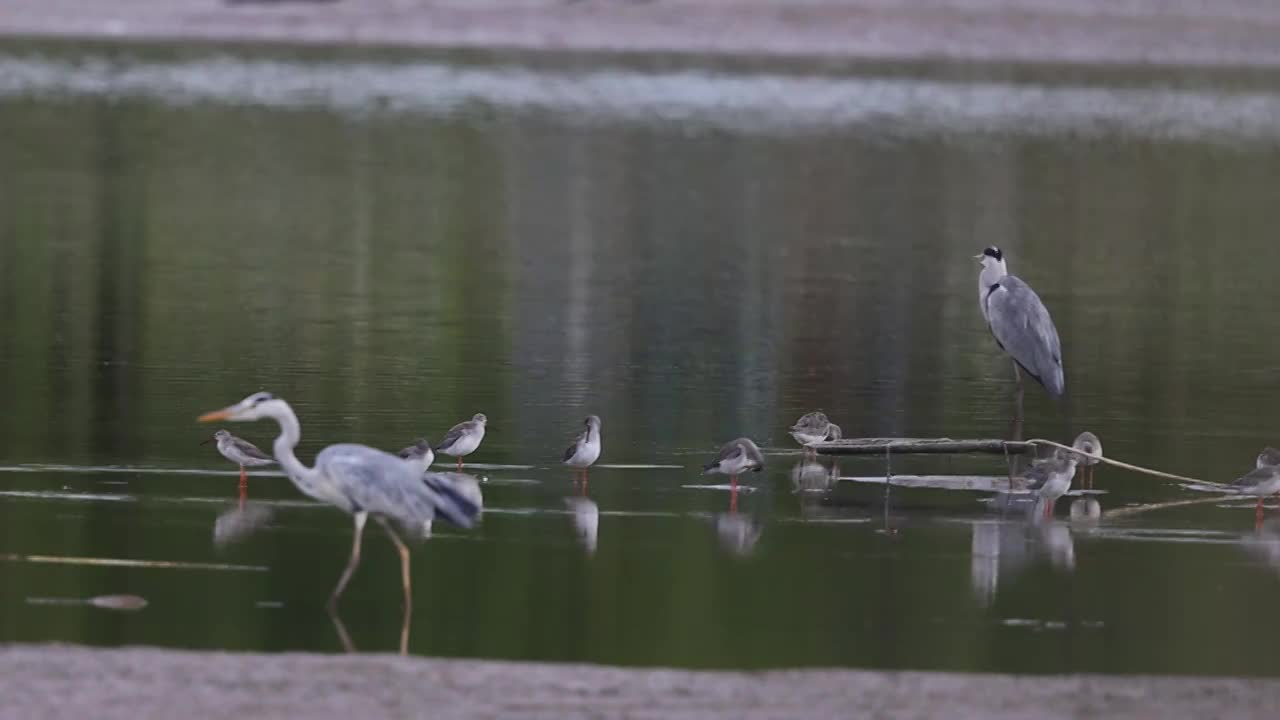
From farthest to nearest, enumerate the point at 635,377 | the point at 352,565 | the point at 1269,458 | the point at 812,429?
the point at 635,377 → the point at 812,429 → the point at 1269,458 → the point at 352,565

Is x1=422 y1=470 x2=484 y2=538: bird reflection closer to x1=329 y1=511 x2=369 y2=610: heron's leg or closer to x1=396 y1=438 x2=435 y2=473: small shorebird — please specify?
x1=396 y1=438 x2=435 y2=473: small shorebird

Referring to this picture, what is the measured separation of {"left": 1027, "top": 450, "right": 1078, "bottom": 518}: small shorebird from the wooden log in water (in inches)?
15.3

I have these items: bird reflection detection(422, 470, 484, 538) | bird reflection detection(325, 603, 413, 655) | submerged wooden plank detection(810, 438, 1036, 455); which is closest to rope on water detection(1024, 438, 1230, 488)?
submerged wooden plank detection(810, 438, 1036, 455)

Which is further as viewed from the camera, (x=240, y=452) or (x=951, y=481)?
(x=951, y=481)

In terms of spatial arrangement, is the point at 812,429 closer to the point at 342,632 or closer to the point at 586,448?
the point at 586,448

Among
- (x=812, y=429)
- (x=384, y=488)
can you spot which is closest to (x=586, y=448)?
(x=812, y=429)

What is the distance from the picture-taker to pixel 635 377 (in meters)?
19.3

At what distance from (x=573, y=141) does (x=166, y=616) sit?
37.6 meters

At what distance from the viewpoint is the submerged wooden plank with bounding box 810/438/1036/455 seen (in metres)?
15.0

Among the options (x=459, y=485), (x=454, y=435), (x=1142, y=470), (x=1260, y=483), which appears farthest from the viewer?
(x=454, y=435)

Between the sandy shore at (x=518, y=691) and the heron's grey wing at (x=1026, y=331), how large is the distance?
7587mm

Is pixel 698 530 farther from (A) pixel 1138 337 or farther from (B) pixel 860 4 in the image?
(B) pixel 860 4

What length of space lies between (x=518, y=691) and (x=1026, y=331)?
9.18 metres

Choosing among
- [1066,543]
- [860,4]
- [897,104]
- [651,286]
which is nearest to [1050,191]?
[651,286]
